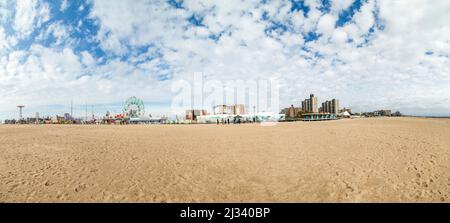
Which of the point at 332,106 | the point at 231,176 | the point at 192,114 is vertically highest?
the point at 332,106

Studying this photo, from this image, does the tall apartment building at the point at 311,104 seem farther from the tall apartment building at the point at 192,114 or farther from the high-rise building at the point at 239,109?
the tall apartment building at the point at 192,114

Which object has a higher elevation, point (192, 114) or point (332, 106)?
point (332, 106)

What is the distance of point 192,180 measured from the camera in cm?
818

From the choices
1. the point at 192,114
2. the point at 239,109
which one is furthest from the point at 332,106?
the point at 192,114

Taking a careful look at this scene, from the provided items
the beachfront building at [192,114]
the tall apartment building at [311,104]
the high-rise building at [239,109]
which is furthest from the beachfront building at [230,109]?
the tall apartment building at [311,104]

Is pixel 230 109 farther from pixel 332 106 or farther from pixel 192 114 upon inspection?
pixel 332 106

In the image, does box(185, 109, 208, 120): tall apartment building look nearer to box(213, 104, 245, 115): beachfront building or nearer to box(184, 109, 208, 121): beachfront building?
box(184, 109, 208, 121): beachfront building

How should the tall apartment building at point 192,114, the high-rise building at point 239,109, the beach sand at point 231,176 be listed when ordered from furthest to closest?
the high-rise building at point 239,109 → the tall apartment building at point 192,114 → the beach sand at point 231,176

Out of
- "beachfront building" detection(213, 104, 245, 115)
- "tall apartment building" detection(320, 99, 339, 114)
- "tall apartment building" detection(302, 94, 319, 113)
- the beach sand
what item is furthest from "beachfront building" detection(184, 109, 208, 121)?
the beach sand

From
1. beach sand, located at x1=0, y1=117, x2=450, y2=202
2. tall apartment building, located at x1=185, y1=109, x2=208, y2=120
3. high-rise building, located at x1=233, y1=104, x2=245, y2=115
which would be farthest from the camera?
high-rise building, located at x1=233, y1=104, x2=245, y2=115

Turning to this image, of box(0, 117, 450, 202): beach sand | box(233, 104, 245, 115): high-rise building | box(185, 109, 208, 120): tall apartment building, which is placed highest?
box(233, 104, 245, 115): high-rise building

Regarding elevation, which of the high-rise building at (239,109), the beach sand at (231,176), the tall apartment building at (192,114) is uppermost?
the high-rise building at (239,109)
